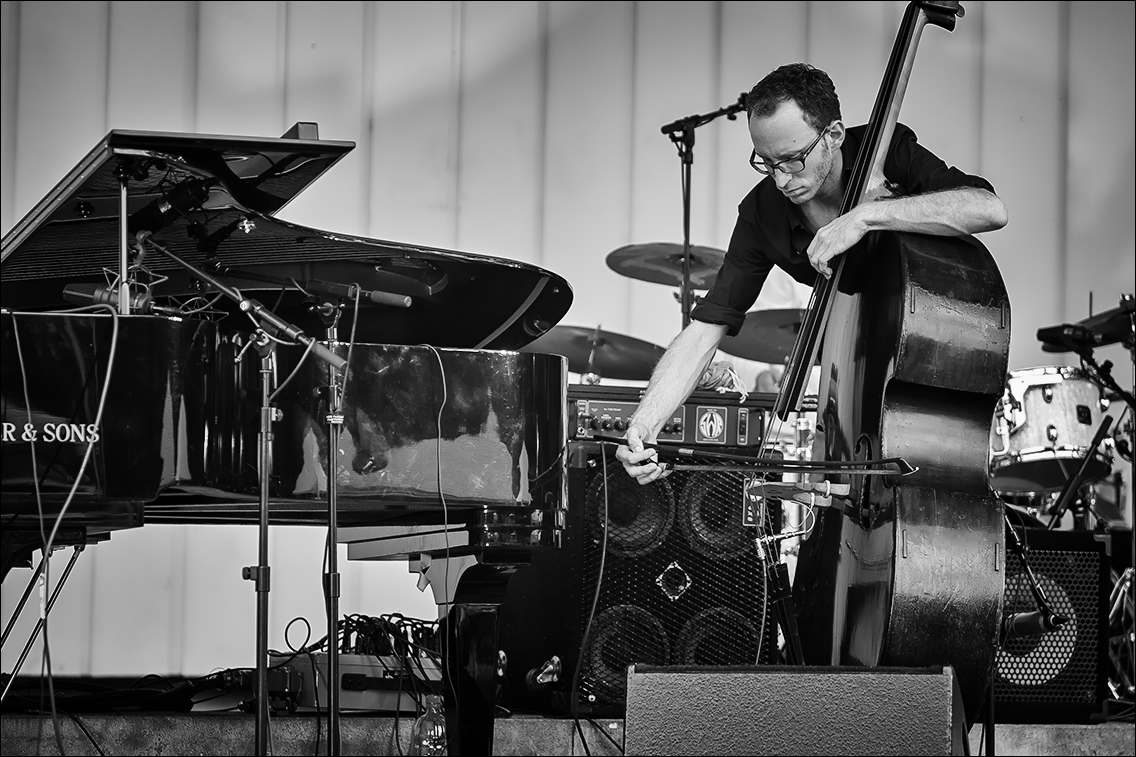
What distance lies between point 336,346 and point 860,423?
40.8 inches

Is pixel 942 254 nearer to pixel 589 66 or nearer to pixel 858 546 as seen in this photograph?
pixel 858 546

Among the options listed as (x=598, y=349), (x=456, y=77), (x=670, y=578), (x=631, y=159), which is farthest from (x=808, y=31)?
(x=670, y=578)

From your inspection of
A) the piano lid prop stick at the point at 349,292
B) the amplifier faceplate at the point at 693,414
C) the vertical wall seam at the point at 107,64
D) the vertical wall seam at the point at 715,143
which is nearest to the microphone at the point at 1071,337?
the amplifier faceplate at the point at 693,414

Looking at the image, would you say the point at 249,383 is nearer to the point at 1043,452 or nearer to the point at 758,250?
the point at 758,250

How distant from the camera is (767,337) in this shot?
4.45 metres

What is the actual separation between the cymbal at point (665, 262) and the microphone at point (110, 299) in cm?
202

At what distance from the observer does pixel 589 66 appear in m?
5.72

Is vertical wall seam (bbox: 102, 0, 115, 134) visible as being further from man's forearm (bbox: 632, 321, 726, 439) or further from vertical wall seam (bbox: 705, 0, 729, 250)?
man's forearm (bbox: 632, 321, 726, 439)

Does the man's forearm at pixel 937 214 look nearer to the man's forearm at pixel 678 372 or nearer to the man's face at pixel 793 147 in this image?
the man's face at pixel 793 147

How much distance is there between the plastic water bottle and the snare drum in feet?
7.62

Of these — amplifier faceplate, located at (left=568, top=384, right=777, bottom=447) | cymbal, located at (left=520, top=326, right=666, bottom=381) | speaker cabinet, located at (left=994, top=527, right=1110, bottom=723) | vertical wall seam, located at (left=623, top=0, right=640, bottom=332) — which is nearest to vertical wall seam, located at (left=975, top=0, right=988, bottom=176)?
vertical wall seam, located at (left=623, top=0, right=640, bottom=332)

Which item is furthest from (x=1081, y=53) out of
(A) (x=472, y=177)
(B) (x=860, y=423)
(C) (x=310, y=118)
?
(B) (x=860, y=423)

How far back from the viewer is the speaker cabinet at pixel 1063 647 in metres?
3.28

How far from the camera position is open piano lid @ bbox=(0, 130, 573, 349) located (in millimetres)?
2463
